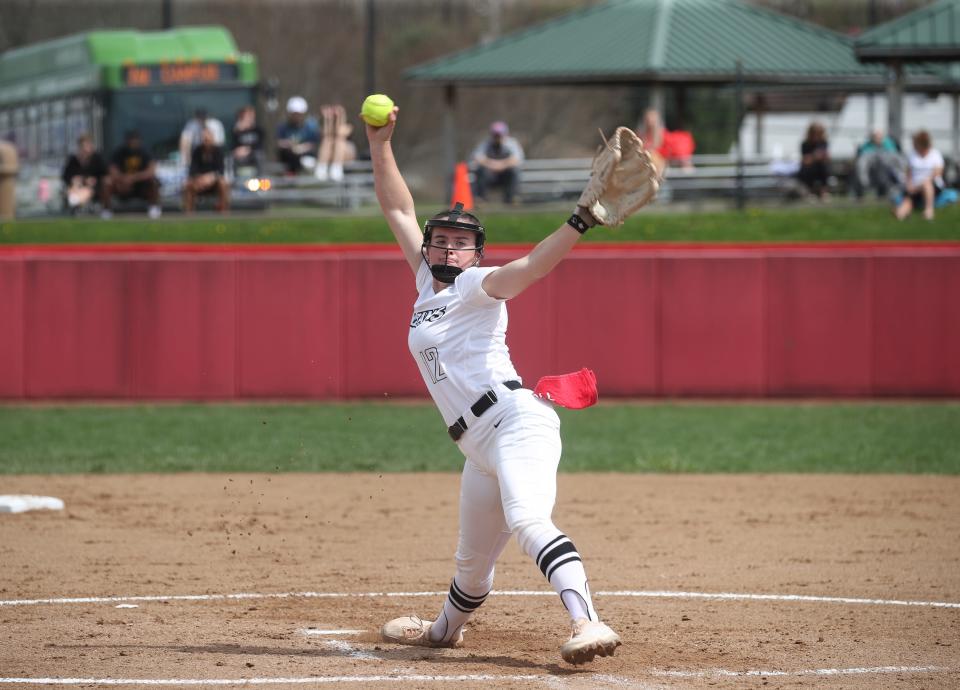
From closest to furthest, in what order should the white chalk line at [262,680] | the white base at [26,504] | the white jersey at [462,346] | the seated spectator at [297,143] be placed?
the white chalk line at [262,680]
the white jersey at [462,346]
the white base at [26,504]
the seated spectator at [297,143]

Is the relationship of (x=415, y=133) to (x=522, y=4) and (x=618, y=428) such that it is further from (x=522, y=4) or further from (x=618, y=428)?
(x=618, y=428)

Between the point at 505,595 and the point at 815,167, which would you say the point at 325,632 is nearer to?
the point at 505,595

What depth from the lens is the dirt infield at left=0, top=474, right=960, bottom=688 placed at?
6.58 m

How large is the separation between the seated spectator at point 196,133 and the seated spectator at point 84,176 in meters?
1.45

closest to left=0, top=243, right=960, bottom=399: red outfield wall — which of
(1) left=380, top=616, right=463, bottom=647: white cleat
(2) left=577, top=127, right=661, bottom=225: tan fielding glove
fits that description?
(1) left=380, top=616, right=463, bottom=647: white cleat

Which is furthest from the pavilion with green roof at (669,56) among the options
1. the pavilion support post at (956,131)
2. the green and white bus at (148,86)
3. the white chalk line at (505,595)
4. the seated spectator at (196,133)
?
→ the white chalk line at (505,595)

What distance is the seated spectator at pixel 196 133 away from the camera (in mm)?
25047

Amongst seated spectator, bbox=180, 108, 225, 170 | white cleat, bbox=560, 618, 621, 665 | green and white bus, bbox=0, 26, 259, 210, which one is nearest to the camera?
white cleat, bbox=560, 618, 621, 665

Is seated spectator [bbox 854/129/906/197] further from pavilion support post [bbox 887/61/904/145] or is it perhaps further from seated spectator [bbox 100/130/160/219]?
seated spectator [bbox 100/130/160/219]

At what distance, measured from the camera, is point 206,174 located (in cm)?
2400

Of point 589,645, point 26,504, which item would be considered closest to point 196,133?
point 26,504

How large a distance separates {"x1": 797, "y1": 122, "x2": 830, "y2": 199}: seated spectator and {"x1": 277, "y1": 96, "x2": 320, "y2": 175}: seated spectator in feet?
27.9

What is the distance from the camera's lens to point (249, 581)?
28.6 feet

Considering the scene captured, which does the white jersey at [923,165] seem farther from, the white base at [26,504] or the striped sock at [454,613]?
the striped sock at [454,613]
